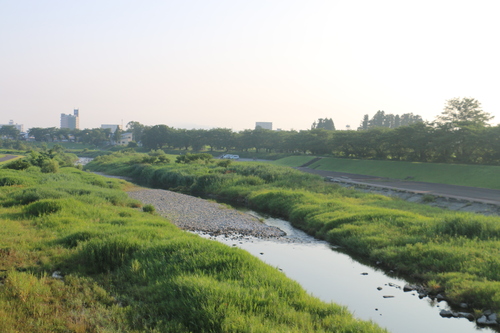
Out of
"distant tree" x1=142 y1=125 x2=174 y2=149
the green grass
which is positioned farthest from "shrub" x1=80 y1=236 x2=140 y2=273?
"distant tree" x1=142 y1=125 x2=174 y2=149

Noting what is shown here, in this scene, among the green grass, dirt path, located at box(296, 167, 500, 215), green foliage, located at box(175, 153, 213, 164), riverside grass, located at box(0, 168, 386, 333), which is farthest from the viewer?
the green grass

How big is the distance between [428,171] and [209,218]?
107ft

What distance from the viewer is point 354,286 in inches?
480

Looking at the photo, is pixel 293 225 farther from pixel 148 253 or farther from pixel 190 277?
pixel 190 277

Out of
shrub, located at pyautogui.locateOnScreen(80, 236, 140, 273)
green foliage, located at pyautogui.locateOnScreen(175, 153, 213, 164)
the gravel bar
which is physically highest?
shrub, located at pyautogui.locateOnScreen(80, 236, 140, 273)

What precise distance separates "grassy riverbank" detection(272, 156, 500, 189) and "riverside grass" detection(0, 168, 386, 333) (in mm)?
33762

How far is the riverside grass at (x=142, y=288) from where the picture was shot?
705 centimetres

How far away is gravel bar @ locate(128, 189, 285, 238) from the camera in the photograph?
794 inches

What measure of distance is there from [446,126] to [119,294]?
5071cm

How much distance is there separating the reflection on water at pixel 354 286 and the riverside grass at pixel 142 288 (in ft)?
7.28

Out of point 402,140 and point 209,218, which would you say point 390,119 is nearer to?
point 402,140

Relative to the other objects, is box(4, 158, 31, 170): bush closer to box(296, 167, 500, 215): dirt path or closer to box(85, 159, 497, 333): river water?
box(85, 159, 497, 333): river water

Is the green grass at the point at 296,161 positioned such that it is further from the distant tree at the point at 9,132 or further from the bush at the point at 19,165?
the distant tree at the point at 9,132

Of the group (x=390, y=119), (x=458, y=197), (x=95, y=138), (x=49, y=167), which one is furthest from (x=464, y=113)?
(x=95, y=138)
